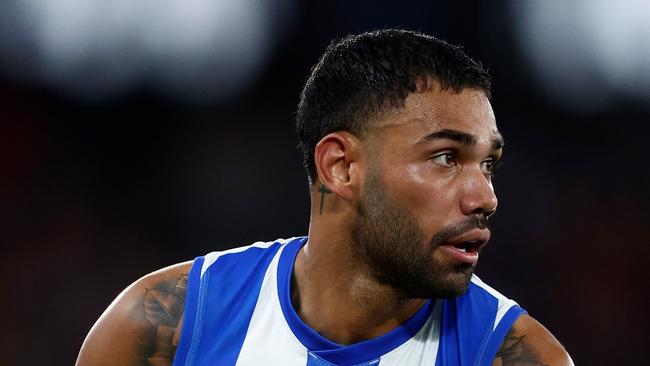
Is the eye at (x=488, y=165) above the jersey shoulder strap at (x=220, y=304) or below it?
above

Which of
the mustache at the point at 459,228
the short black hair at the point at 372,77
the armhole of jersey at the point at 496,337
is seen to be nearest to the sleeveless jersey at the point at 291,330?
the armhole of jersey at the point at 496,337

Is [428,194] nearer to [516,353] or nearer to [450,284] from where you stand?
[450,284]

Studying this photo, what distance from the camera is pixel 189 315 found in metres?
2.36

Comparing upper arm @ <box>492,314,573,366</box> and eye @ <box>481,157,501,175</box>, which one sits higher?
eye @ <box>481,157,501,175</box>

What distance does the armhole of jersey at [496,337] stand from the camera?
2.19m

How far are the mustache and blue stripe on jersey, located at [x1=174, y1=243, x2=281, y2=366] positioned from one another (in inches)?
22.8

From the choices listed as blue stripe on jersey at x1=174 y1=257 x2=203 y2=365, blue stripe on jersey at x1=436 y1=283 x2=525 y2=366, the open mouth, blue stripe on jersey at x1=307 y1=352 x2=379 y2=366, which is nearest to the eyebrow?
the open mouth

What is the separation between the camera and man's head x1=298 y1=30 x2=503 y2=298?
7.06 ft

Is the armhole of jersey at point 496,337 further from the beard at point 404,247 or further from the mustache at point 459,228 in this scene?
the mustache at point 459,228

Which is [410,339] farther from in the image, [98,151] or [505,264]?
[98,151]

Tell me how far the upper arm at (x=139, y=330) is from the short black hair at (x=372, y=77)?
53 cm

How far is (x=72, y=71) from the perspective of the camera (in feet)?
17.9

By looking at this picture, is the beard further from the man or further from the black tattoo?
the black tattoo

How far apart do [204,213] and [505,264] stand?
6.30 feet
